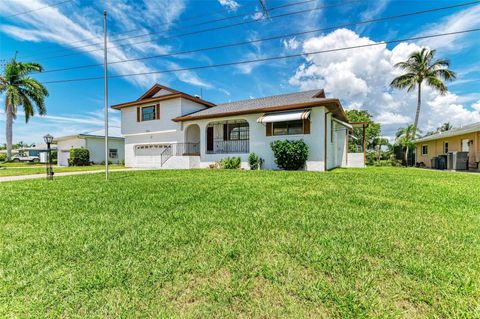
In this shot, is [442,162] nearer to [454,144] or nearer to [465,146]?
[465,146]

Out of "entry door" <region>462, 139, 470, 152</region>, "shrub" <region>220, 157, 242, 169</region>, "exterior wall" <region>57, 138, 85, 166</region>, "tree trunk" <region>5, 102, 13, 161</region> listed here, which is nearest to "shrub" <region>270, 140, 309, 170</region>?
"shrub" <region>220, 157, 242, 169</region>

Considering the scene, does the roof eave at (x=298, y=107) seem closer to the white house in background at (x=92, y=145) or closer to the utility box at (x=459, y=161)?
the utility box at (x=459, y=161)

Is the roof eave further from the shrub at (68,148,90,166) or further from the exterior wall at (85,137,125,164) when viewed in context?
the exterior wall at (85,137,125,164)

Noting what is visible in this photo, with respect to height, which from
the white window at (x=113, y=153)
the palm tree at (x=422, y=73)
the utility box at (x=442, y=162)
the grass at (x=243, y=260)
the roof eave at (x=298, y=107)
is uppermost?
the palm tree at (x=422, y=73)

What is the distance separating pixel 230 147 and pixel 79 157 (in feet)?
60.1

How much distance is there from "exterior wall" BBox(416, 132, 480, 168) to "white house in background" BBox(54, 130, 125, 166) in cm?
3639

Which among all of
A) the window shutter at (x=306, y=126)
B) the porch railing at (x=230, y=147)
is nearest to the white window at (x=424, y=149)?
the window shutter at (x=306, y=126)

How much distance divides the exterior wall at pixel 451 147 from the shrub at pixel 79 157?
3659 cm

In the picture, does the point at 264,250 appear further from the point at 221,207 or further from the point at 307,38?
the point at 307,38

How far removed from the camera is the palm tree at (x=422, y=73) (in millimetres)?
25688

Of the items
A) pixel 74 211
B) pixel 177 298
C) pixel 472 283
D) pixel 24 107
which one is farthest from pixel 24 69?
pixel 472 283

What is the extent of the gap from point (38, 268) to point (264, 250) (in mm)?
3001

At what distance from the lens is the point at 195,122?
18062mm

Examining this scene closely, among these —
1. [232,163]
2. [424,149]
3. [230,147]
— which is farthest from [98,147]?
[424,149]
